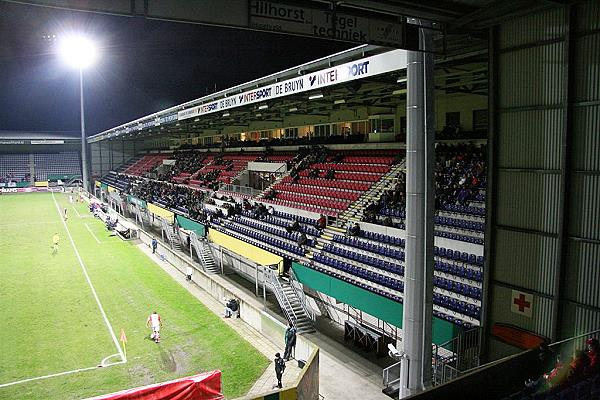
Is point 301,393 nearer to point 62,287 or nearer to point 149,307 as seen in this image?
point 149,307

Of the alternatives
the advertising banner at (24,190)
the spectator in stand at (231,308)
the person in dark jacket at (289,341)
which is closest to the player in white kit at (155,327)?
the spectator in stand at (231,308)

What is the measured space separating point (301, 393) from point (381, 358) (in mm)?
4829

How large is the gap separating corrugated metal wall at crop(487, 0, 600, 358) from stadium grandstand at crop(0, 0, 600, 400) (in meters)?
0.03

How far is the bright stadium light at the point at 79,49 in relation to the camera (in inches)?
1891

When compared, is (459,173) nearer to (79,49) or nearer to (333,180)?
(333,180)

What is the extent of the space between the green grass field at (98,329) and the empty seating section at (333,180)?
7.61 m

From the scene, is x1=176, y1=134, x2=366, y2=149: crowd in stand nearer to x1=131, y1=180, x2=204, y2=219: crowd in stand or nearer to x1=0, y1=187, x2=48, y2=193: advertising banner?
x1=131, y1=180, x2=204, y2=219: crowd in stand

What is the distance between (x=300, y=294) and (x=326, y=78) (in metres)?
8.18

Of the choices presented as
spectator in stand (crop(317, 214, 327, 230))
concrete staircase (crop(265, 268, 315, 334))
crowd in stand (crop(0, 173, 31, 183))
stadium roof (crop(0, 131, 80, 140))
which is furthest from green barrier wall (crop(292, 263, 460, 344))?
crowd in stand (crop(0, 173, 31, 183))

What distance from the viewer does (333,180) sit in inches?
990

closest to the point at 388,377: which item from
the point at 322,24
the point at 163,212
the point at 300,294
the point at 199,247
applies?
the point at 300,294

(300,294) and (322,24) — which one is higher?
(322,24)

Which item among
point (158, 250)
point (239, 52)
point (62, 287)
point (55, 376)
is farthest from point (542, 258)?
point (239, 52)

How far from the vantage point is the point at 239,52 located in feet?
143
